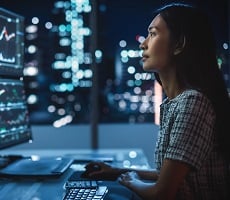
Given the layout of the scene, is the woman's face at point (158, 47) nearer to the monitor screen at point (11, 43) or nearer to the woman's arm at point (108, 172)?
the woman's arm at point (108, 172)

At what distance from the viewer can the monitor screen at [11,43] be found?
6.72 ft

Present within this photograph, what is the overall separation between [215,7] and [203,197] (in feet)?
10.0

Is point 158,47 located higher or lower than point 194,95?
higher

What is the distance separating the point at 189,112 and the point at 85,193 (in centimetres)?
43

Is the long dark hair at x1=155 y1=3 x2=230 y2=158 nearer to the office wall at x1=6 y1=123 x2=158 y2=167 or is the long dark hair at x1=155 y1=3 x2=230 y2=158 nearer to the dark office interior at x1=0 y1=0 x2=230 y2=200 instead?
the dark office interior at x1=0 y1=0 x2=230 y2=200

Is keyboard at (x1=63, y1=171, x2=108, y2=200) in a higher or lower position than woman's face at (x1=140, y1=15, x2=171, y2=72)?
lower

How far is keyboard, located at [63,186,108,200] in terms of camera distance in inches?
48.6

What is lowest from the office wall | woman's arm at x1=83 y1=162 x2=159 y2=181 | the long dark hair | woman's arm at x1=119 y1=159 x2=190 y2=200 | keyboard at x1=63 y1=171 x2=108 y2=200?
the office wall

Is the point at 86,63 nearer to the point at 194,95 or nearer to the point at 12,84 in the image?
the point at 12,84

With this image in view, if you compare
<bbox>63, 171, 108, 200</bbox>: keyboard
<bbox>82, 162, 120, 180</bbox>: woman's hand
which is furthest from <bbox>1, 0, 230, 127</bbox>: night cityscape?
<bbox>63, 171, 108, 200</bbox>: keyboard

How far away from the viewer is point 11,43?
2172mm

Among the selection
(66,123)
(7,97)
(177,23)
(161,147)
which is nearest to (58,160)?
(7,97)

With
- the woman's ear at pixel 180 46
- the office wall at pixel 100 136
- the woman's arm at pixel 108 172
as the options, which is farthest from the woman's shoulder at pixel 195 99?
the office wall at pixel 100 136

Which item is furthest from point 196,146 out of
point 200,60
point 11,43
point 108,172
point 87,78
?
point 87,78
